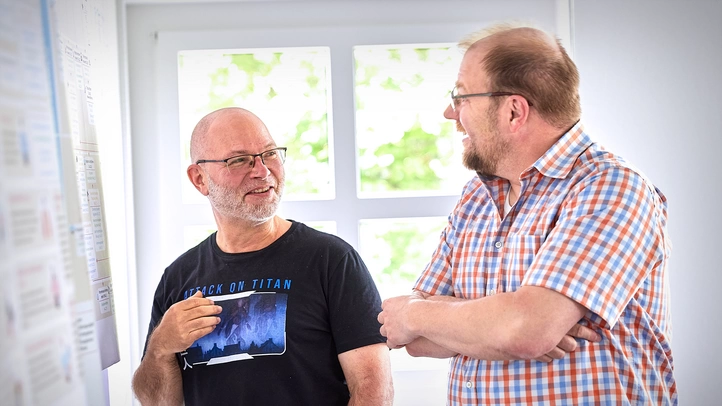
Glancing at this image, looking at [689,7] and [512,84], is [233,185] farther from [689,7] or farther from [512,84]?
[689,7]

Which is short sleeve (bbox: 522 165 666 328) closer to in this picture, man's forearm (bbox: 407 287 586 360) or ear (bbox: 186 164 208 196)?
man's forearm (bbox: 407 287 586 360)

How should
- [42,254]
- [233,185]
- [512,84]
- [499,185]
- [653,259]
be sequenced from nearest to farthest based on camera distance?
[42,254] < [653,259] < [512,84] < [499,185] < [233,185]

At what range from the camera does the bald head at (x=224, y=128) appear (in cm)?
198

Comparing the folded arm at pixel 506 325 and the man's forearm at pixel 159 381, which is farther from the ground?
the folded arm at pixel 506 325

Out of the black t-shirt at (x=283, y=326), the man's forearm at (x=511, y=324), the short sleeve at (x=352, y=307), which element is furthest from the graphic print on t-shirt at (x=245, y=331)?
the man's forearm at (x=511, y=324)

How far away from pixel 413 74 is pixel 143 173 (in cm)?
106

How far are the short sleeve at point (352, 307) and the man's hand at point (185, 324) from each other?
12.3 inches

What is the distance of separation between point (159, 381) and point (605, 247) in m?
1.27

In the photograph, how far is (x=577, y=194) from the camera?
4.31ft

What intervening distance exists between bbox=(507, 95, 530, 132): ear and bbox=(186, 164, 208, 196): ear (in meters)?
0.99

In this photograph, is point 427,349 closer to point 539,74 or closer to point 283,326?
point 283,326

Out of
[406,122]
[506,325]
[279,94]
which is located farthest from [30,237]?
[406,122]

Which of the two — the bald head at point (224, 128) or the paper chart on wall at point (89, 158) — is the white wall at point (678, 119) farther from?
the paper chart on wall at point (89, 158)

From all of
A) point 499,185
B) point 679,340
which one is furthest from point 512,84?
point 679,340
